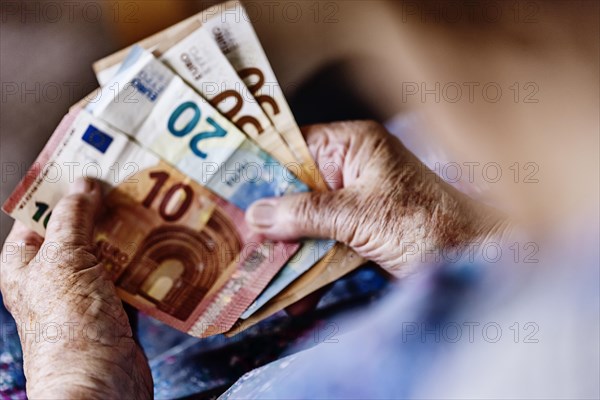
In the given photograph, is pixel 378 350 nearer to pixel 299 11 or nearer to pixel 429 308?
pixel 429 308

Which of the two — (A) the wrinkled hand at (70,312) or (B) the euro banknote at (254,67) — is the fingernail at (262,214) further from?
(A) the wrinkled hand at (70,312)

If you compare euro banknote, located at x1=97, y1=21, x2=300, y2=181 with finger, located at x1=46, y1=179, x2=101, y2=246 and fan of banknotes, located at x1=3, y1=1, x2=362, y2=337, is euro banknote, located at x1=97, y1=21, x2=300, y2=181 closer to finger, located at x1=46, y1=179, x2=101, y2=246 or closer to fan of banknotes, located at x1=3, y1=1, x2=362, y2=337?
fan of banknotes, located at x1=3, y1=1, x2=362, y2=337

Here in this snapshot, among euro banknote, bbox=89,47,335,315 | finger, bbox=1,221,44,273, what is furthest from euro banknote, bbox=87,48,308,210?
finger, bbox=1,221,44,273

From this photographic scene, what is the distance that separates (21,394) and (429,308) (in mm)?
492

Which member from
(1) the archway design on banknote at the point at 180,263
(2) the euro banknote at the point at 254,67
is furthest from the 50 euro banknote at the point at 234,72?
(1) the archway design on banknote at the point at 180,263

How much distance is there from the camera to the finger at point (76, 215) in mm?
692

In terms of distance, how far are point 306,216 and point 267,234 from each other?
0.06 meters

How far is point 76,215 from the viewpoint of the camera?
2.32 feet

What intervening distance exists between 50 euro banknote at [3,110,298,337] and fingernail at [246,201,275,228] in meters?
0.02

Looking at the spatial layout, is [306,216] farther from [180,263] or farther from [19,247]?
[19,247]

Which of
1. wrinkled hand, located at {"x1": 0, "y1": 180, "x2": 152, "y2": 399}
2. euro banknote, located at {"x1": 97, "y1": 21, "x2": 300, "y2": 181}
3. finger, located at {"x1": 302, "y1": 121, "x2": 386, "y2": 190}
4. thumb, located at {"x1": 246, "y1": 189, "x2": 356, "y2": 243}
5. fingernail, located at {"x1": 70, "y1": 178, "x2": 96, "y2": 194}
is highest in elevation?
euro banknote, located at {"x1": 97, "y1": 21, "x2": 300, "y2": 181}

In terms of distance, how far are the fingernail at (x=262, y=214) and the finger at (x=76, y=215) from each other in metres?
0.18

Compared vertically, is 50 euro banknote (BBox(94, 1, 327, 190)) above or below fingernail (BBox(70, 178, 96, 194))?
above

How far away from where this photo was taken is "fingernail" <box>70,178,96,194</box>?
28.7 inches
